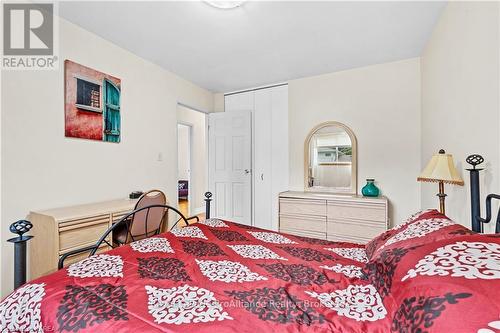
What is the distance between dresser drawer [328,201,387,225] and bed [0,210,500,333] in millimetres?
1787

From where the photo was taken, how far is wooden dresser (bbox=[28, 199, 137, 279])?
1.81 metres

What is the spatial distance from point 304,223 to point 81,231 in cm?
254

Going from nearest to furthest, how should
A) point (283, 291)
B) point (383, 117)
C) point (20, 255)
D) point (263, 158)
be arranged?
point (283, 291)
point (20, 255)
point (383, 117)
point (263, 158)

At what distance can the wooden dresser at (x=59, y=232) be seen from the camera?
181 cm

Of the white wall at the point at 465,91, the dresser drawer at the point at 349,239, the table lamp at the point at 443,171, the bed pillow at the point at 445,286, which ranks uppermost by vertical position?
the white wall at the point at 465,91

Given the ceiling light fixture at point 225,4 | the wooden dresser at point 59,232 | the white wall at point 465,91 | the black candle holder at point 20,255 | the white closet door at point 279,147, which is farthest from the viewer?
the white closet door at point 279,147

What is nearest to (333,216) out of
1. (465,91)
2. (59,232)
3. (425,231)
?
(465,91)

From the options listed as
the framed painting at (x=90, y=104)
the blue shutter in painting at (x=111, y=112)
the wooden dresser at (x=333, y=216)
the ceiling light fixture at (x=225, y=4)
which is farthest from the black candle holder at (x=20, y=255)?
the wooden dresser at (x=333, y=216)

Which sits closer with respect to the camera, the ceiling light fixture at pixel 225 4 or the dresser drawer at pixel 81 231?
the dresser drawer at pixel 81 231

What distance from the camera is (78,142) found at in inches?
92.9

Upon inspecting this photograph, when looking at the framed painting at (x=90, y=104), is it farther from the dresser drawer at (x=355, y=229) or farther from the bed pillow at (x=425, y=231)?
the dresser drawer at (x=355, y=229)

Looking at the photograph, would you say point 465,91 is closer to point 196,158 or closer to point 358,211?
point 358,211

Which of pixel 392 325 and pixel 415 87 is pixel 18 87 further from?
pixel 415 87

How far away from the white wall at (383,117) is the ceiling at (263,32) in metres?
0.22
